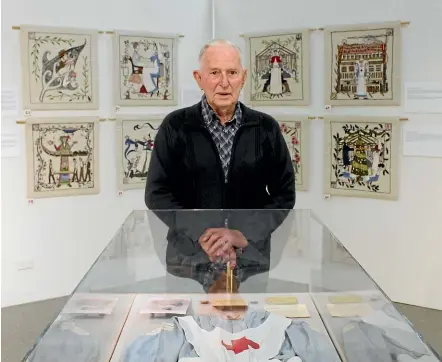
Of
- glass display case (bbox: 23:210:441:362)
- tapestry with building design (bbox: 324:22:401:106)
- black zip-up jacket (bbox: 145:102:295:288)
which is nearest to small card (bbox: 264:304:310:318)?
glass display case (bbox: 23:210:441:362)

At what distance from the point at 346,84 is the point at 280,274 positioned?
3434 millimetres

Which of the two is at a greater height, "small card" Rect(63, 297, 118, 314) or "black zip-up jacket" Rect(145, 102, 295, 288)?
"black zip-up jacket" Rect(145, 102, 295, 288)

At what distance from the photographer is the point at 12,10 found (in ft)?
16.6

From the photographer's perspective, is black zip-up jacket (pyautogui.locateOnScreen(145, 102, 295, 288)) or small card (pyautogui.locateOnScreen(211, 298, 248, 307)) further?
black zip-up jacket (pyautogui.locateOnScreen(145, 102, 295, 288))

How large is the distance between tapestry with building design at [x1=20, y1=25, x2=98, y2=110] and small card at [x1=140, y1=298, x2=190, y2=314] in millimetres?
3538

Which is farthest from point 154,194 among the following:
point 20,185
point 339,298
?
point 20,185

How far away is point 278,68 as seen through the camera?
18.6 feet

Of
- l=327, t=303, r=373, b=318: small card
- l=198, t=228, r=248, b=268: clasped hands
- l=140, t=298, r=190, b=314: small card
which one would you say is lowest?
l=140, t=298, r=190, b=314: small card

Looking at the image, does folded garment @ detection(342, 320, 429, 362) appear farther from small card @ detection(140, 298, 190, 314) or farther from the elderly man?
the elderly man

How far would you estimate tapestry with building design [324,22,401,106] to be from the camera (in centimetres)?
514

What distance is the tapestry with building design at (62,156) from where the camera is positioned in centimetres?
523

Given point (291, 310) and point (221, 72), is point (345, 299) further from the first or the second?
point (221, 72)

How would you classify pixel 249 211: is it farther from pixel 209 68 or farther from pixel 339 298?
pixel 339 298

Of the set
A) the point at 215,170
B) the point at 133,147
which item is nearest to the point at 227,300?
the point at 215,170
